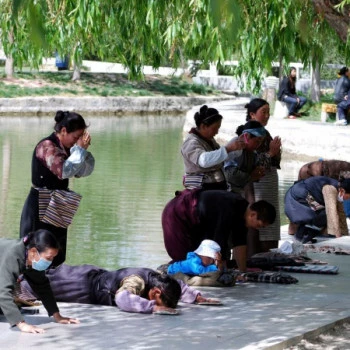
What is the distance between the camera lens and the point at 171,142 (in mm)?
28688

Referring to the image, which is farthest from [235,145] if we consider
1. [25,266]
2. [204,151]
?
[25,266]

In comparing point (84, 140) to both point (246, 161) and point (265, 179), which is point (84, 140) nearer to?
point (246, 161)

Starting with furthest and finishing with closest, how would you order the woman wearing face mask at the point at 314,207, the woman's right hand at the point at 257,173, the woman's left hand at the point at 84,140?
the woman wearing face mask at the point at 314,207 < the woman's right hand at the point at 257,173 < the woman's left hand at the point at 84,140

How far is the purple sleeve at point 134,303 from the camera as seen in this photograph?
25.8ft

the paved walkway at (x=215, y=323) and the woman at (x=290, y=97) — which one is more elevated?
the woman at (x=290, y=97)

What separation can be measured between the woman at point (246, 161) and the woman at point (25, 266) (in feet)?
10.1

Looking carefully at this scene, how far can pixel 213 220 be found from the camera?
9.23m

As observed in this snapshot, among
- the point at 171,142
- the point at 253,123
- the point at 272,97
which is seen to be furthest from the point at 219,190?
the point at 272,97

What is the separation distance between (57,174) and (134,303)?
133 cm

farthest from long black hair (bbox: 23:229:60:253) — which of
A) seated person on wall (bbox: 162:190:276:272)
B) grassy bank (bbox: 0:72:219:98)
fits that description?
grassy bank (bbox: 0:72:219:98)

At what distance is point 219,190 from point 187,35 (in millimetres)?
2736

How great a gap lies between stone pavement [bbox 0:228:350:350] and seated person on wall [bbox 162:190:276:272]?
0.41m

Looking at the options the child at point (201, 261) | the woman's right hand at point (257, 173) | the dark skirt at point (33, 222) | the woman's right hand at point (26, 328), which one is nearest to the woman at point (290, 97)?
the woman's right hand at point (257, 173)

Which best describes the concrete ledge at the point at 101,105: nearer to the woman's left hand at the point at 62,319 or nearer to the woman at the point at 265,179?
the woman at the point at 265,179
